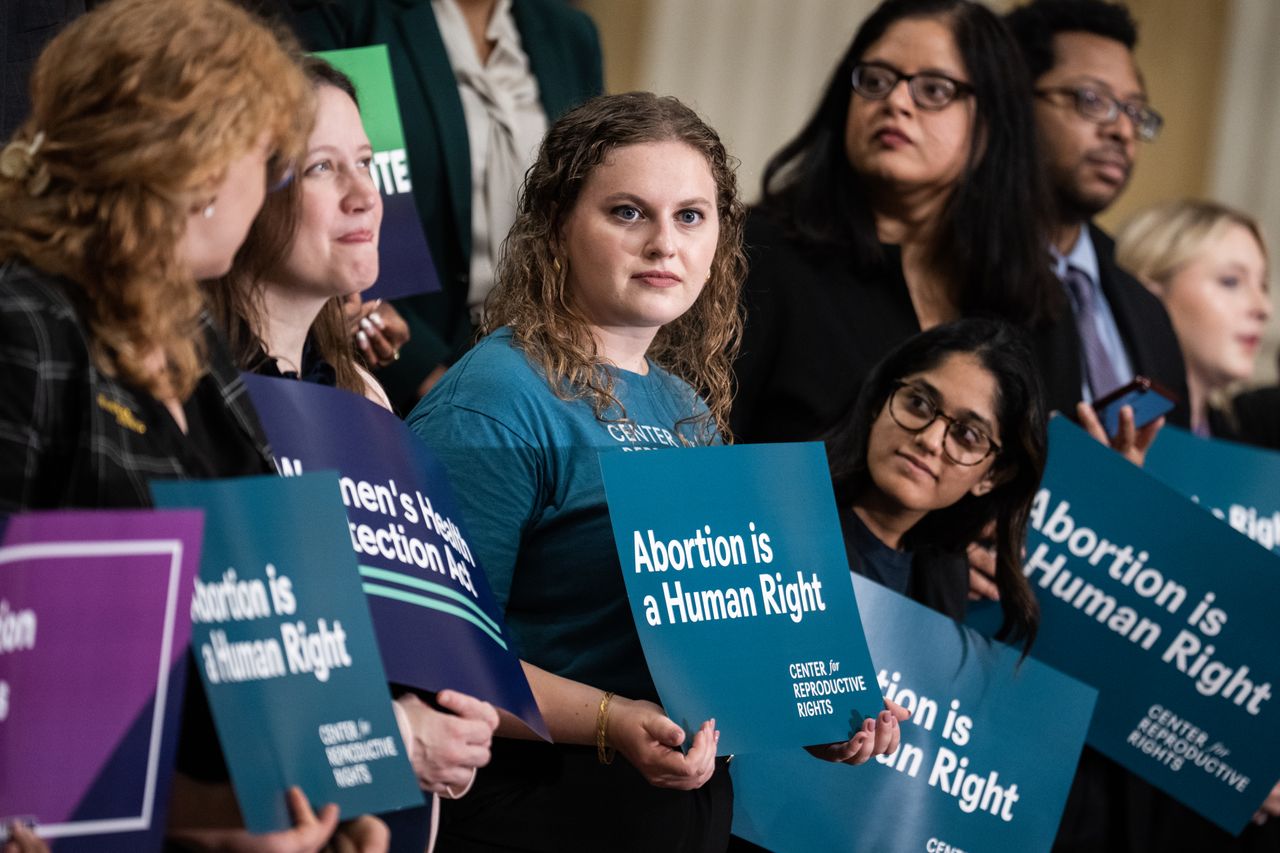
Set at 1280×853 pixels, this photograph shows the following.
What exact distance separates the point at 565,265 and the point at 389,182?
17.5 inches

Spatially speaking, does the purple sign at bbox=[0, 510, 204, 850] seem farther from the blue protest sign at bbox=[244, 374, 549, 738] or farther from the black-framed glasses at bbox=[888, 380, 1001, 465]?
the black-framed glasses at bbox=[888, 380, 1001, 465]

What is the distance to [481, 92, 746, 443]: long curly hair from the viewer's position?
1.98 meters

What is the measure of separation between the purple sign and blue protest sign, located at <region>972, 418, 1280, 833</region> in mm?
1740

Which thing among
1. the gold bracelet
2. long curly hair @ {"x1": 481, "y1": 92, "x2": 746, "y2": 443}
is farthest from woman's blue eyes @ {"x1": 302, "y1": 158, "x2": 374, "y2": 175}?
the gold bracelet

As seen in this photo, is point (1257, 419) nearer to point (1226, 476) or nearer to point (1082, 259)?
point (1082, 259)

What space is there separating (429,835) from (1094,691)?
120cm

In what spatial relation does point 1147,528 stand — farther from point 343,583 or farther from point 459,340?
point 343,583

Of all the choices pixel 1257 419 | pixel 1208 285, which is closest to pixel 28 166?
pixel 1208 285

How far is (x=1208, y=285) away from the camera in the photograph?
4.09 metres

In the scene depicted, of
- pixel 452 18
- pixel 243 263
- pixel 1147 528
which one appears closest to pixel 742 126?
pixel 452 18

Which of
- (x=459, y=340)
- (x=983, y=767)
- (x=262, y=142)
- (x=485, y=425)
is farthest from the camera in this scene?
(x=459, y=340)

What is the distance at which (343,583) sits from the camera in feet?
4.75

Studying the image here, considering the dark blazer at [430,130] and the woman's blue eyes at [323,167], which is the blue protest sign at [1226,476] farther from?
the woman's blue eyes at [323,167]

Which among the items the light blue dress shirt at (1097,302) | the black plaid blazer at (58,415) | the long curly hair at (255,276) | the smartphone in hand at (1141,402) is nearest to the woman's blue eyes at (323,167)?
the long curly hair at (255,276)
